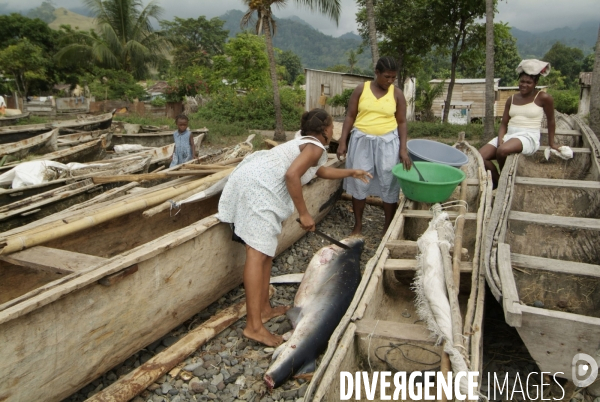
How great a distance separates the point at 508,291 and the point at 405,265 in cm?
85

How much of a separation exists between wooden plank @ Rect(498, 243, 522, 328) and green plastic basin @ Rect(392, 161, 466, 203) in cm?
97

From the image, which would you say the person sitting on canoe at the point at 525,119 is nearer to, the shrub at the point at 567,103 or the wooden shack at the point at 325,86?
the wooden shack at the point at 325,86

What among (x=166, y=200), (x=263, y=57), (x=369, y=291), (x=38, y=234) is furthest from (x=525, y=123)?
(x=263, y=57)

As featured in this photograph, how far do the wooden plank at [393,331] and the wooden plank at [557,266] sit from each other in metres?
0.90

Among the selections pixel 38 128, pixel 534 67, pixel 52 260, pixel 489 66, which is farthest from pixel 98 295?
pixel 489 66

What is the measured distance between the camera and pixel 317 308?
9.95ft

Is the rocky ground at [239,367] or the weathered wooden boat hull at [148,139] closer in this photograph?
→ the rocky ground at [239,367]

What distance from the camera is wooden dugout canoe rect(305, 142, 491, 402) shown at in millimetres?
2205

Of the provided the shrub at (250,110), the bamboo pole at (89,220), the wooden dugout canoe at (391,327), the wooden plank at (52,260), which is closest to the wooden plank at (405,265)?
the wooden dugout canoe at (391,327)

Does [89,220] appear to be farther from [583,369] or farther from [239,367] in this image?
[583,369]

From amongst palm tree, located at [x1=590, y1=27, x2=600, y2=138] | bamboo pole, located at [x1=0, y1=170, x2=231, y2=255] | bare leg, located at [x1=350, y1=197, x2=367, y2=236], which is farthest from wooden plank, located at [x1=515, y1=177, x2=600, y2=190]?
palm tree, located at [x1=590, y1=27, x2=600, y2=138]

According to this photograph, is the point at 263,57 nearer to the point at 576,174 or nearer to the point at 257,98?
the point at 257,98

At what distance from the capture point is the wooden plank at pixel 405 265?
3.12m

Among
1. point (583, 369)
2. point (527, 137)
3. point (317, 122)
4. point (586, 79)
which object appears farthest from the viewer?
point (586, 79)
